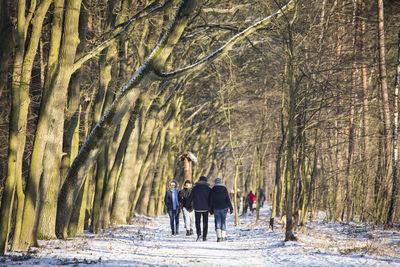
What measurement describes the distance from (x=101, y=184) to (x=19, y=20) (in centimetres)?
740

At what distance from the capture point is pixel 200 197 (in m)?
14.2

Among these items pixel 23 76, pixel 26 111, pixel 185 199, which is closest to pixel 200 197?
pixel 185 199

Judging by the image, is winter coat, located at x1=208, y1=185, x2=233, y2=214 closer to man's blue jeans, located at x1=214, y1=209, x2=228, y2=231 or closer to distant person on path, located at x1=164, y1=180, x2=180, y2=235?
man's blue jeans, located at x1=214, y1=209, x2=228, y2=231

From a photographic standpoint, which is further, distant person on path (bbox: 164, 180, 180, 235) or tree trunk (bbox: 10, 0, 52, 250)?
distant person on path (bbox: 164, 180, 180, 235)

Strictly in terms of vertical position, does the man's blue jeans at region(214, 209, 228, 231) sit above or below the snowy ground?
above

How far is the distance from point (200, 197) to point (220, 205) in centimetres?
89

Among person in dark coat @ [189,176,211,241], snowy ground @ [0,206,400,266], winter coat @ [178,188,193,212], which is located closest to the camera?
snowy ground @ [0,206,400,266]

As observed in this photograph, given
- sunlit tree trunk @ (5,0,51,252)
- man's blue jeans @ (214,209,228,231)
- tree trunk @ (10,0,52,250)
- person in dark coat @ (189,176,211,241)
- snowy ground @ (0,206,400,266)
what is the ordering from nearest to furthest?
1. snowy ground @ (0,206,400,266)
2. sunlit tree trunk @ (5,0,51,252)
3. tree trunk @ (10,0,52,250)
4. man's blue jeans @ (214,209,228,231)
5. person in dark coat @ (189,176,211,241)

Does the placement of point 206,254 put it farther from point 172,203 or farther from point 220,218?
point 172,203

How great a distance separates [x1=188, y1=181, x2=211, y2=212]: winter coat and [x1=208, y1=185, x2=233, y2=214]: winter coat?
15.4 inches

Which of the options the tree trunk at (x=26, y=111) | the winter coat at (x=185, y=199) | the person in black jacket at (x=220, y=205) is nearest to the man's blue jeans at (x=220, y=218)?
the person in black jacket at (x=220, y=205)

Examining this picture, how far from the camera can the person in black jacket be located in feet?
44.3

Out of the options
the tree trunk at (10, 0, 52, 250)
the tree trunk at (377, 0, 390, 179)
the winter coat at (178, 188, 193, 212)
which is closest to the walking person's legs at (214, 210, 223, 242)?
the winter coat at (178, 188, 193, 212)

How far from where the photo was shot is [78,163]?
10.2 meters
